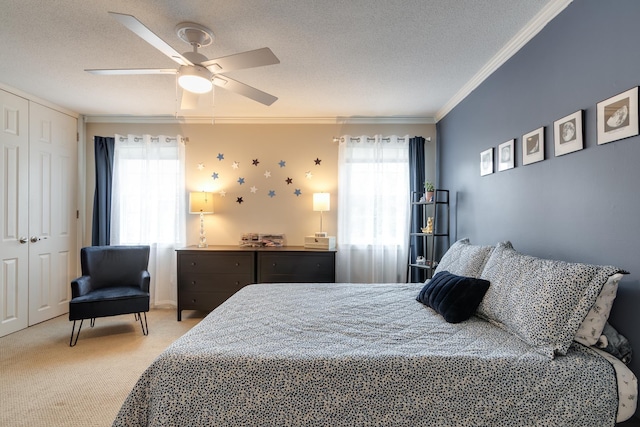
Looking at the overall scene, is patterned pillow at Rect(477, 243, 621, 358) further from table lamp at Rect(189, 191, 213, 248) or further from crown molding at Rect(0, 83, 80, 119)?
crown molding at Rect(0, 83, 80, 119)

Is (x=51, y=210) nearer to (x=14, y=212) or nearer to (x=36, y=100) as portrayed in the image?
(x=14, y=212)

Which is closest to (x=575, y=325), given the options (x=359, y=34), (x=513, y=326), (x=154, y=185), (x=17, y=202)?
(x=513, y=326)

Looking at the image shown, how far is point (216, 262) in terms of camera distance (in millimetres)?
3840

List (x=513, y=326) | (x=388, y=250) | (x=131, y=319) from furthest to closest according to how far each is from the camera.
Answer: (x=388, y=250) → (x=131, y=319) → (x=513, y=326)

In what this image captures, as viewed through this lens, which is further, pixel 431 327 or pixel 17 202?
pixel 17 202

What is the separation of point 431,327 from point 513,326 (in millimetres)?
397

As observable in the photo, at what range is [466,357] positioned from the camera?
138 centimetres

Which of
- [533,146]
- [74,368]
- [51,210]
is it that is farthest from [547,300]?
[51,210]

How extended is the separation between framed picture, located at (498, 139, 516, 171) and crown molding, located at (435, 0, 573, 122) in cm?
67

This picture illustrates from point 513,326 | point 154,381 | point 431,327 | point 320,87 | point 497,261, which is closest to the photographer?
point 154,381

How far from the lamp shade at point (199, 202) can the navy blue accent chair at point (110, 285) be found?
72 centimetres

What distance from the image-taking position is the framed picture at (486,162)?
2.81 metres

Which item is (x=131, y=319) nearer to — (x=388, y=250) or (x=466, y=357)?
(x=388, y=250)

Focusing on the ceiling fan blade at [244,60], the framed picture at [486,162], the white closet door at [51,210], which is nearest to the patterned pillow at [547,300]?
the framed picture at [486,162]
